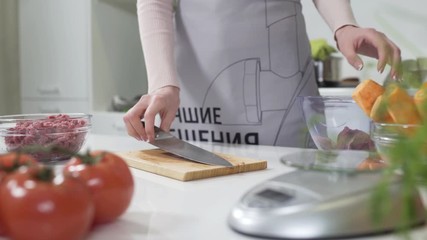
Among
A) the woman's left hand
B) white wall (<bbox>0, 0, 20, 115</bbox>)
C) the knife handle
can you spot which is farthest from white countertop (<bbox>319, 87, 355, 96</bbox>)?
white wall (<bbox>0, 0, 20, 115</bbox>)

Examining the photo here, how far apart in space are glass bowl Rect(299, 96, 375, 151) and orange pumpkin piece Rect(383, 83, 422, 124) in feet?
0.68

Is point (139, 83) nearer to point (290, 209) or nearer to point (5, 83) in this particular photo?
point (5, 83)

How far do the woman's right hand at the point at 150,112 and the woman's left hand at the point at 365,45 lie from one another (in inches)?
12.9

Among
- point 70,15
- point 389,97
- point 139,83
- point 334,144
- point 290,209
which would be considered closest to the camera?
point 290,209

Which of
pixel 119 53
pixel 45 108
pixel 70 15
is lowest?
pixel 45 108

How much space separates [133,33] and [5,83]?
796 millimetres

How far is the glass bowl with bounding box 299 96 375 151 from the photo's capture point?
729 millimetres

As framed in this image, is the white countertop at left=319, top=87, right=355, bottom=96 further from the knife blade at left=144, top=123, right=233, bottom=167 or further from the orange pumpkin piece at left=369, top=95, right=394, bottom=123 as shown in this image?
the orange pumpkin piece at left=369, top=95, right=394, bottom=123

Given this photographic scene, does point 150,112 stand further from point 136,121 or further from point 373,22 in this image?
point 373,22

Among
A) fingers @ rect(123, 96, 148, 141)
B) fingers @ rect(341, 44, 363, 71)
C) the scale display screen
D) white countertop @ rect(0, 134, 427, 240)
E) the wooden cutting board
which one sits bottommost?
white countertop @ rect(0, 134, 427, 240)

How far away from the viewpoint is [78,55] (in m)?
2.40

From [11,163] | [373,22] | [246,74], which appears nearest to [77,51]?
[373,22]

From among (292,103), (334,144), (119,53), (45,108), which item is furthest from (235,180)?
(45,108)

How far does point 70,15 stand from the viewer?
2428 millimetres
